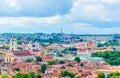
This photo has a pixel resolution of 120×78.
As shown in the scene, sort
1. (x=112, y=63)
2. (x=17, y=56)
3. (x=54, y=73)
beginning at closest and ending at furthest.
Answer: (x=54, y=73), (x=112, y=63), (x=17, y=56)

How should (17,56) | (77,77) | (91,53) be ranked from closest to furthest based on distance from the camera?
(77,77), (17,56), (91,53)

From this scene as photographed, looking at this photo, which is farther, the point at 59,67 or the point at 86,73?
the point at 59,67

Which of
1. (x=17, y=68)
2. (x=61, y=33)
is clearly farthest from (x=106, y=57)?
(x=61, y=33)

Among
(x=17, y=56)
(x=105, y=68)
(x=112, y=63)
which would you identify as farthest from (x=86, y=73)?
(x=17, y=56)

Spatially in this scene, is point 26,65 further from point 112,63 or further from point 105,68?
point 112,63

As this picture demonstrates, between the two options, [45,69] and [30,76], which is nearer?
[30,76]

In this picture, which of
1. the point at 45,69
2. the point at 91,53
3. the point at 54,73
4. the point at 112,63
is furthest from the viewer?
the point at 91,53

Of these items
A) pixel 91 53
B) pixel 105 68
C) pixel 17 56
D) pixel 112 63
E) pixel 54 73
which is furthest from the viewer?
pixel 91 53

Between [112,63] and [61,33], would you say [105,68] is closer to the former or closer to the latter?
[112,63]
